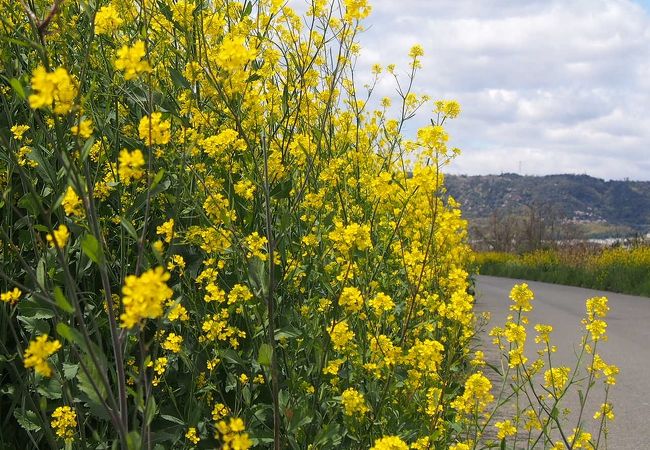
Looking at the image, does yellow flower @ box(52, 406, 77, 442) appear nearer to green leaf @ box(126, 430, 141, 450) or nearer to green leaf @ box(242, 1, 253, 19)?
green leaf @ box(126, 430, 141, 450)

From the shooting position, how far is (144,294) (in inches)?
42.3

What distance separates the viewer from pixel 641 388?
19.7ft

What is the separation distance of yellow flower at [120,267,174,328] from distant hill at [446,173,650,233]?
166m

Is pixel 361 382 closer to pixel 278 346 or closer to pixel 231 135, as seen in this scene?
pixel 278 346

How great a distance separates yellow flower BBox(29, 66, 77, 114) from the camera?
116 centimetres

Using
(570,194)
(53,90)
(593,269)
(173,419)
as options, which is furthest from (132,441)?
(570,194)

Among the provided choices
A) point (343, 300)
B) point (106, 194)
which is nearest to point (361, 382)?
point (343, 300)

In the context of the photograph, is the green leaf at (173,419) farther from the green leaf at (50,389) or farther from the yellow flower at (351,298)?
the yellow flower at (351,298)

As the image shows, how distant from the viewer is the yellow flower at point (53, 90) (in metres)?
1.16

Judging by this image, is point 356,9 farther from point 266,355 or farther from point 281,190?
point 266,355

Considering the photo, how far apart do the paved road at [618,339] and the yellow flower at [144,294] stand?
3.73 m

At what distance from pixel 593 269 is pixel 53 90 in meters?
17.0

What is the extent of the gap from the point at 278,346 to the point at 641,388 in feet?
15.0

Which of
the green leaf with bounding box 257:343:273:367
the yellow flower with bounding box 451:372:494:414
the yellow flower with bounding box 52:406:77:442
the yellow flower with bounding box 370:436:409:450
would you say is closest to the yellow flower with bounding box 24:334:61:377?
the green leaf with bounding box 257:343:273:367
